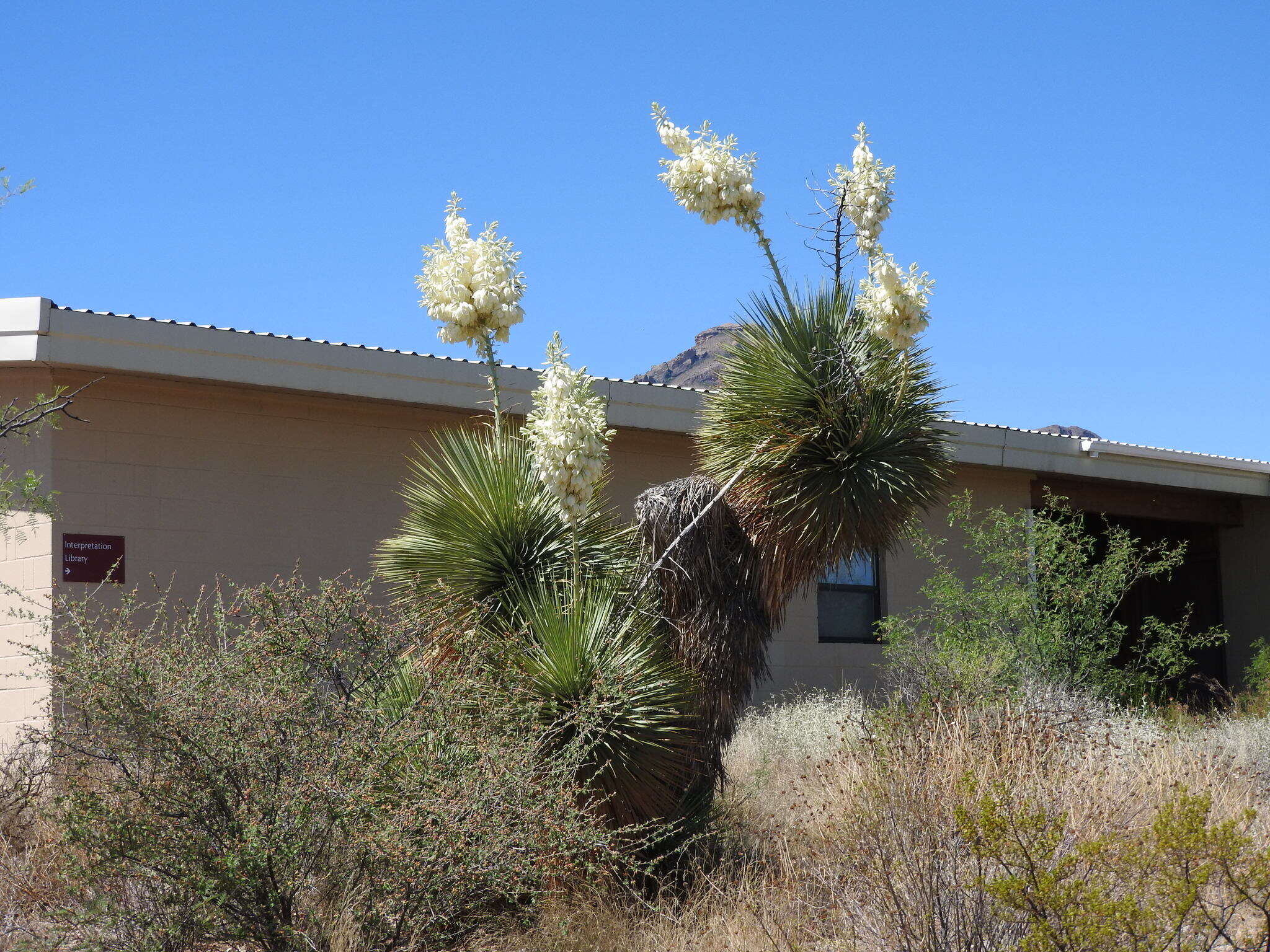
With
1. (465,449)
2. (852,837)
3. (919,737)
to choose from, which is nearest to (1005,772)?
(919,737)

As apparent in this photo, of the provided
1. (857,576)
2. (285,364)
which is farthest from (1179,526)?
(285,364)

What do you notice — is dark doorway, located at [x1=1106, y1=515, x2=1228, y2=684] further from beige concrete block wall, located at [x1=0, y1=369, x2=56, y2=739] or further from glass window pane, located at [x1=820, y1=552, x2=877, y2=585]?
beige concrete block wall, located at [x1=0, y1=369, x2=56, y2=739]

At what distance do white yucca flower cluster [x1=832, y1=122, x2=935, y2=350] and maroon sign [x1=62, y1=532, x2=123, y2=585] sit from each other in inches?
221

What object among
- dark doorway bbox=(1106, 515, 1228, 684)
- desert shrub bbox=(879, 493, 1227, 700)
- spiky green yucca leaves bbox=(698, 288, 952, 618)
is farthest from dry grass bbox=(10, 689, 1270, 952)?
dark doorway bbox=(1106, 515, 1228, 684)

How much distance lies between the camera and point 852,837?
5.80 m

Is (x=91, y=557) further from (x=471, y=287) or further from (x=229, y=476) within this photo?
(x=471, y=287)

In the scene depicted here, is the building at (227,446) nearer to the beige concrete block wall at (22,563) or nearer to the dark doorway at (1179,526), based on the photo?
the beige concrete block wall at (22,563)

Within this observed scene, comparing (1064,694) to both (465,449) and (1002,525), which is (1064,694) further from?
(465,449)

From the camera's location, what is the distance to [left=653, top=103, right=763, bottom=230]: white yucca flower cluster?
7.54 meters

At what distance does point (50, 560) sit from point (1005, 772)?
6.61m

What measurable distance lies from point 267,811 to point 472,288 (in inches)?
133

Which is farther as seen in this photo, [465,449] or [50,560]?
[50,560]

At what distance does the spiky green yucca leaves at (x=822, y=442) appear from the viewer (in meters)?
7.50

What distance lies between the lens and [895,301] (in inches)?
287
